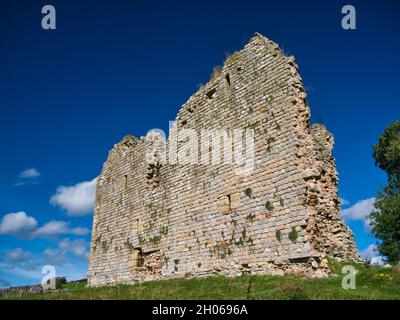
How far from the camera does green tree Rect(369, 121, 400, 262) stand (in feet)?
77.7

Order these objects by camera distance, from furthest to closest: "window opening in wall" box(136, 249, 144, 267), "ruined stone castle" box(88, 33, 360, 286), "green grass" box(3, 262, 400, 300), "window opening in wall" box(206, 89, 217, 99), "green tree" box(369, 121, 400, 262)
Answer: "green tree" box(369, 121, 400, 262) → "window opening in wall" box(136, 249, 144, 267) → "window opening in wall" box(206, 89, 217, 99) → "ruined stone castle" box(88, 33, 360, 286) → "green grass" box(3, 262, 400, 300)

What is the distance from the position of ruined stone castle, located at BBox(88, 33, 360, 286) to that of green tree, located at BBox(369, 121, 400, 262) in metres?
11.7

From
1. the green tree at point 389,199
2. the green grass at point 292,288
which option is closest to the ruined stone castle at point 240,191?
the green grass at point 292,288

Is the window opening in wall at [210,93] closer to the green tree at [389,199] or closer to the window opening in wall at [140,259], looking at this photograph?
the window opening in wall at [140,259]

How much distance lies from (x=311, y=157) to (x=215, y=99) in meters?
4.58

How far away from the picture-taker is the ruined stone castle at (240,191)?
10.4 meters

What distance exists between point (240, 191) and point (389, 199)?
16.1 meters

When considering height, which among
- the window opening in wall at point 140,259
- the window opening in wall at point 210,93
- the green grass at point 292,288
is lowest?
the green grass at point 292,288

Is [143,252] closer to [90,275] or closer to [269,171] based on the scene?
[90,275]

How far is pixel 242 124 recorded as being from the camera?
1265cm

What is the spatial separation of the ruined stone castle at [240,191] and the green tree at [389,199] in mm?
11713

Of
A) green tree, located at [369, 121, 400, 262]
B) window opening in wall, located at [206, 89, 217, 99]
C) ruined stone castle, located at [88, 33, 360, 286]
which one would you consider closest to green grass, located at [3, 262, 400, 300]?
ruined stone castle, located at [88, 33, 360, 286]

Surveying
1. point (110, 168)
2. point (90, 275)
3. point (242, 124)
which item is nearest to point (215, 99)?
point (242, 124)

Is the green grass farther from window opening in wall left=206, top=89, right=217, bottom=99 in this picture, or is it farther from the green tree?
the green tree
